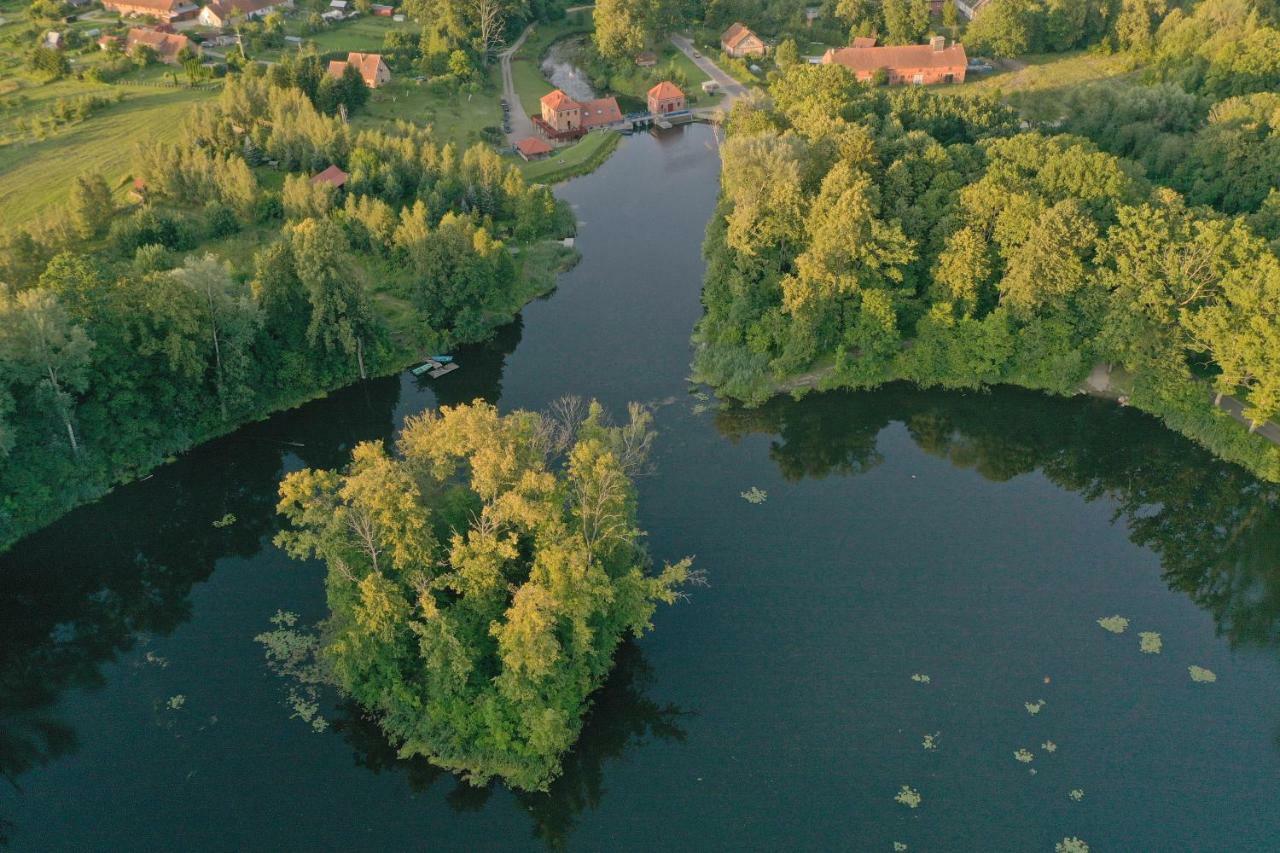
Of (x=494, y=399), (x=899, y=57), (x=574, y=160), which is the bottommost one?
(x=494, y=399)

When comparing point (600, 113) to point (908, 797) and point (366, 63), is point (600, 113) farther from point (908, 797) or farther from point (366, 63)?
point (908, 797)

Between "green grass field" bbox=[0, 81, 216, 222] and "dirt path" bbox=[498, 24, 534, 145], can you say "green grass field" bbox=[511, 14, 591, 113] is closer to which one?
"dirt path" bbox=[498, 24, 534, 145]

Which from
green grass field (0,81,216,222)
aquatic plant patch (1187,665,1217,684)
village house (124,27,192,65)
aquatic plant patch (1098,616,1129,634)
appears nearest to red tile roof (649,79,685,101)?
green grass field (0,81,216,222)

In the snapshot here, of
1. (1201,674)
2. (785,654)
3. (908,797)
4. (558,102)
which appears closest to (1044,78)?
(558,102)

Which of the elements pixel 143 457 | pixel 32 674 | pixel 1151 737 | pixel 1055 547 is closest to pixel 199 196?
pixel 143 457

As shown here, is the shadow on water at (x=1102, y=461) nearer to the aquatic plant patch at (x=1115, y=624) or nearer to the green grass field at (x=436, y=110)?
the aquatic plant patch at (x=1115, y=624)

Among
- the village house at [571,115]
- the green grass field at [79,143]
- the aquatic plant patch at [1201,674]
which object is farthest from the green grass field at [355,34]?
the aquatic plant patch at [1201,674]
